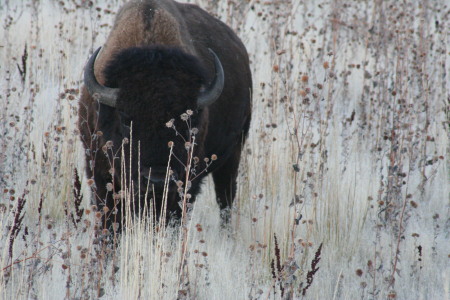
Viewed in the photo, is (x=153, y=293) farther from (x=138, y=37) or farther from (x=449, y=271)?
(x=449, y=271)

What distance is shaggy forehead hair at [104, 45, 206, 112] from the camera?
165 inches

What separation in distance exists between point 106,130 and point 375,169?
3438mm

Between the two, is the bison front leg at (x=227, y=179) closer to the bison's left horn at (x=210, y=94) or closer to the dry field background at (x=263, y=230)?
the dry field background at (x=263, y=230)

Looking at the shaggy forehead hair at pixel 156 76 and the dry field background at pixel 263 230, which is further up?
the shaggy forehead hair at pixel 156 76

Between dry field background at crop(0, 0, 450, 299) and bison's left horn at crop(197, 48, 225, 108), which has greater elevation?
bison's left horn at crop(197, 48, 225, 108)

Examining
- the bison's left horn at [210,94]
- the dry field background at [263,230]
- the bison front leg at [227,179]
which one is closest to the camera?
the dry field background at [263,230]

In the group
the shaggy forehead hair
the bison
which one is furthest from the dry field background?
the shaggy forehead hair

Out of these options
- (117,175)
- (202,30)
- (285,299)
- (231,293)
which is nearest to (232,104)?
(202,30)

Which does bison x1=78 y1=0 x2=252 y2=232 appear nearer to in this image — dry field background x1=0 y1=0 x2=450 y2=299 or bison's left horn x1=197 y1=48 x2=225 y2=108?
bison's left horn x1=197 y1=48 x2=225 y2=108

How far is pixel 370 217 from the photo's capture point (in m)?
5.71

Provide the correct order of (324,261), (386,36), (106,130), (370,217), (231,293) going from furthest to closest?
(386,36)
(370,217)
(324,261)
(106,130)
(231,293)

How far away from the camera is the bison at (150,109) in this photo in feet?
13.4

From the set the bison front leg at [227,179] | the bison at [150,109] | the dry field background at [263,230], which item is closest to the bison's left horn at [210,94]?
the bison at [150,109]

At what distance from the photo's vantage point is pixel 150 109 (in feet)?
13.6
